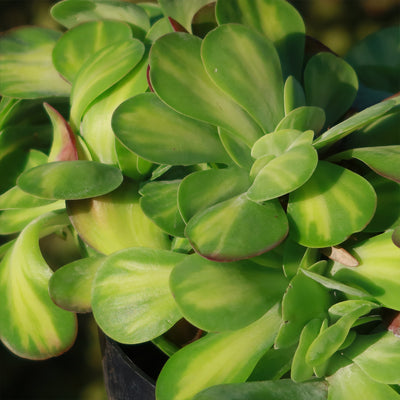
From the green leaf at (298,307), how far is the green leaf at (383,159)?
94 mm

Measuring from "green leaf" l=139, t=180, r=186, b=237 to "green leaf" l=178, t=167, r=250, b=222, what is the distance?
0.09 ft

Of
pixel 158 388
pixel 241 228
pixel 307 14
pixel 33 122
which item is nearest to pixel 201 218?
pixel 241 228

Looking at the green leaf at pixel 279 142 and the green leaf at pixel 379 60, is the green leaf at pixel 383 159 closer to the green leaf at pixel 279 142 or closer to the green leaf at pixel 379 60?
the green leaf at pixel 279 142

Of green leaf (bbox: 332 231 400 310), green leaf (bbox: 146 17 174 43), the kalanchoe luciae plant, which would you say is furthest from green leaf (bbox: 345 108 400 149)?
green leaf (bbox: 146 17 174 43)

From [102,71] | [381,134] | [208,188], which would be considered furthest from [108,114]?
[381,134]

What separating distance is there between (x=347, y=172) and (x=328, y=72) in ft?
0.48

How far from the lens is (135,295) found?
1.54 ft

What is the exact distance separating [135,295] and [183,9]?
11.7 inches

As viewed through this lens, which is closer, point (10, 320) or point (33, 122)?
point (10, 320)

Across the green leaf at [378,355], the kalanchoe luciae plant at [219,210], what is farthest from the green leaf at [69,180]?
the green leaf at [378,355]

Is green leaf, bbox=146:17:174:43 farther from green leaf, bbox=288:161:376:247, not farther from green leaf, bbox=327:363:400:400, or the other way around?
green leaf, bbox=327:363:400:400

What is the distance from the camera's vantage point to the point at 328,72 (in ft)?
1.84

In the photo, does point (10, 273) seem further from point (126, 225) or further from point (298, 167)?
point (298, 167)

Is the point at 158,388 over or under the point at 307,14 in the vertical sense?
over
